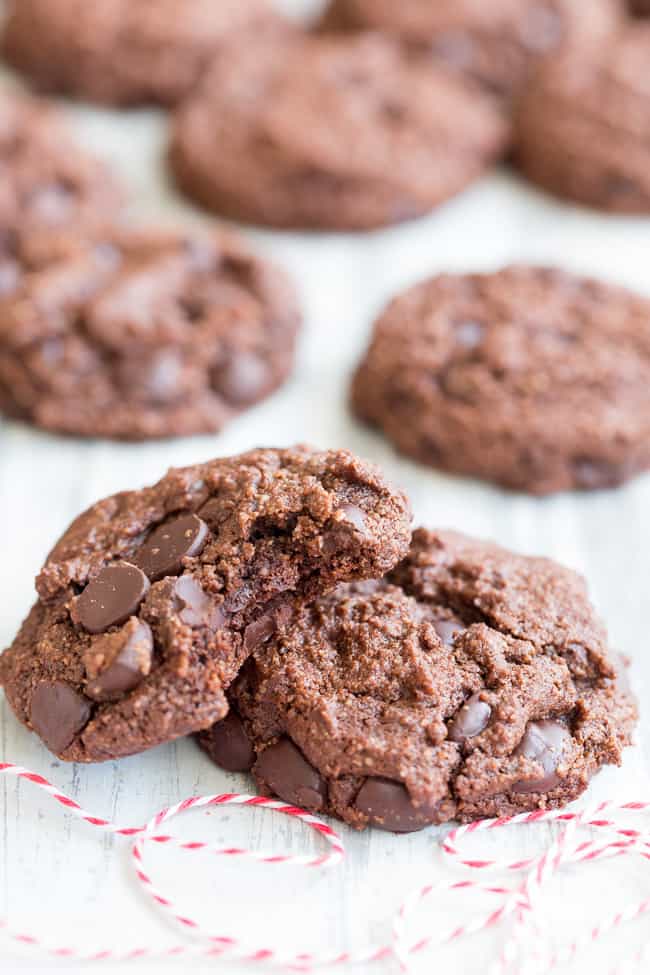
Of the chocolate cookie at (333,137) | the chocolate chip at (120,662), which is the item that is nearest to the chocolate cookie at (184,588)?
the chocolate chip at (120,662)

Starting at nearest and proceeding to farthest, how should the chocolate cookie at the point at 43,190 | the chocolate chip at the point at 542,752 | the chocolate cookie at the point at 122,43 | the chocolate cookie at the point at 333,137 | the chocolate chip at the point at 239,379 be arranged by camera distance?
the chocolate chip at the point at 542,752 < the chocolate chip at the point at 239,379 < the chocolate cookie at the point at 43,190 < the chocolate cookie at the point at 333,137 < the chocolate cookie at the point at 122,43

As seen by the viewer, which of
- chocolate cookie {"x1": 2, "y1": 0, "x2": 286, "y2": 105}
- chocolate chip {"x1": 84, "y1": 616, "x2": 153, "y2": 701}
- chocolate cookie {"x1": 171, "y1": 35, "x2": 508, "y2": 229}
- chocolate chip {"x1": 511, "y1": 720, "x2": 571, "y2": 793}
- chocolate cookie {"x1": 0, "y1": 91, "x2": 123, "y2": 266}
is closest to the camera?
chocolate chip {"x1": 84, "y1": 616, "x2": 153, "y2": 701}

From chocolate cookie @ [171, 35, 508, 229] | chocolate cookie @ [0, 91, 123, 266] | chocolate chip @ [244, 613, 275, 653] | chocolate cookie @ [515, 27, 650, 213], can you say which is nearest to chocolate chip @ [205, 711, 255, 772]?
chocolate chip @ [244, 613, 275, 653]

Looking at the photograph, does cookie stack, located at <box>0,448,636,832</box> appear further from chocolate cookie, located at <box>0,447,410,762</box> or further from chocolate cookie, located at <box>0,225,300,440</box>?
chocolate cookie, located at <box>0,225,300,440</box>

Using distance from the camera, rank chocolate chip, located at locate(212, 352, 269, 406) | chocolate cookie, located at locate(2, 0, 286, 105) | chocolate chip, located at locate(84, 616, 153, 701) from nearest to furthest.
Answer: chocolate chip, located at locate(84, 616, 153, 701), chocolate chip, located at locate(212, 352, 269, 406), chocolate cookie, located at locate(2, 0, 286, 105)

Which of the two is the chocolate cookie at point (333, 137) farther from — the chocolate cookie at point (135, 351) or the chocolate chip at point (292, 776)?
the chocolate chip at point (292, 776)

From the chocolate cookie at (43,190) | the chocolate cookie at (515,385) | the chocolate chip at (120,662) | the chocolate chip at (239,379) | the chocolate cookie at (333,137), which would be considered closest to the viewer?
the chocolate chip at (120,662)
